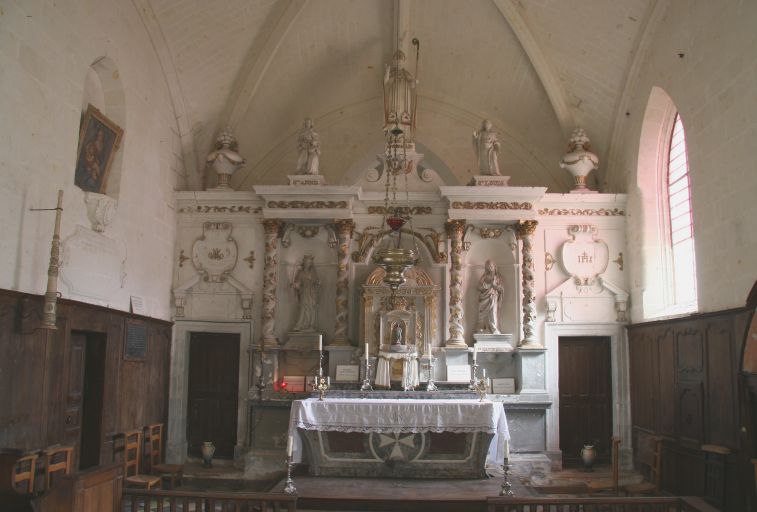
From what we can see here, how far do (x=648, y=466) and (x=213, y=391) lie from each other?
7.37m

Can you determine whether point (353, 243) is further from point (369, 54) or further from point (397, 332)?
point (369, 54)

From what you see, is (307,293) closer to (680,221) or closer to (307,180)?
(307,180)

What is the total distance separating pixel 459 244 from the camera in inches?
503

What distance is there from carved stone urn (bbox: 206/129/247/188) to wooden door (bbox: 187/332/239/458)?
2873 millimetres

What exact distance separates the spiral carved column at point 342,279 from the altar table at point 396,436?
2.55 meters

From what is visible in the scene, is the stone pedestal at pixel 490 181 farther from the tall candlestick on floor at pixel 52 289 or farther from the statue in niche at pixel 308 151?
the tall candlestick on floor at pixel 52 289

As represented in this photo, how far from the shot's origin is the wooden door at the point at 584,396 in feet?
41.8

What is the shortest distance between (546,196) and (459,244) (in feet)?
5.89

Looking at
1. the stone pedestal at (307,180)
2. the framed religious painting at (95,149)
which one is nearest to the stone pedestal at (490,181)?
the stone pedestal at (307,180)

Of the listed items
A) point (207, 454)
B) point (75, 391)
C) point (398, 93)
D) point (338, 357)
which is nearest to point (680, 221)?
point (398, 93)

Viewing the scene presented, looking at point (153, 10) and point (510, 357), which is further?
point (510, 357)

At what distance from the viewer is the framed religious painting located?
9.80 metres

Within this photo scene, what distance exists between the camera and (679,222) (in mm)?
11875

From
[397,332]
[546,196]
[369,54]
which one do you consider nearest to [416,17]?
[369,54]
